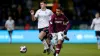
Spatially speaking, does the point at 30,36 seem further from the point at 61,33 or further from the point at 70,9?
the point at 61,33

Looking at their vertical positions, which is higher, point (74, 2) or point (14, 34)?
point (74, 2)

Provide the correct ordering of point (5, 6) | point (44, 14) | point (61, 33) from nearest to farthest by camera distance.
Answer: point (61, 33), point (44, 14), point (5, 6)

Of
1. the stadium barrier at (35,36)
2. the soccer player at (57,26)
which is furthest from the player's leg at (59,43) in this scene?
the stadium barrier at (35,36)

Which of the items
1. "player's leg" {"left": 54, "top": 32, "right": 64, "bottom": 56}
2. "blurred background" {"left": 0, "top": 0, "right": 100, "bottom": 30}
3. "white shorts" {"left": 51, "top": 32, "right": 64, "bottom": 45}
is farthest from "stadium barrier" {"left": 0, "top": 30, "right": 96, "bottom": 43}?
"player's leg" {"left": 54, "top": 32, "right": 64, "bottom": 56}

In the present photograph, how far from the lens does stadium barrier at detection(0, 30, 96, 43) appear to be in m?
30.6

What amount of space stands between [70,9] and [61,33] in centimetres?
1975

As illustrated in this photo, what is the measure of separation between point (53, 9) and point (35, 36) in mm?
4392

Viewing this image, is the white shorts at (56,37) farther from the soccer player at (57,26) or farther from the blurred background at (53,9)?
the blurred background at (53,9)

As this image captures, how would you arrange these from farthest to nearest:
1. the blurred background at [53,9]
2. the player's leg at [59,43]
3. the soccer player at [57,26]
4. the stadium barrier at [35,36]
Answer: the blurred background at [53,9] → the stadium barrier at [35,36] → the soccer player at [57,26] → the player's leg at [59,43]

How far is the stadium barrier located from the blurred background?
87.4 inches

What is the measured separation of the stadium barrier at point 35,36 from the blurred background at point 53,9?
222 cm

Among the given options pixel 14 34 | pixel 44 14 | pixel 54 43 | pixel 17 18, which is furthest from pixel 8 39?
pixel 54 43

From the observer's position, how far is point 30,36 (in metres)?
30.9

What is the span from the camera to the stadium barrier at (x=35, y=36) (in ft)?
101
